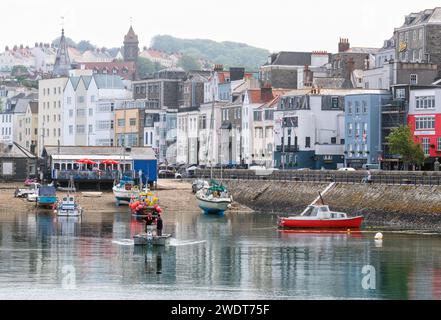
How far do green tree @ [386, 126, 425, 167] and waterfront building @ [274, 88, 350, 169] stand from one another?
685 inches

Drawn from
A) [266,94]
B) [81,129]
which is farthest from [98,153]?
[81,129]

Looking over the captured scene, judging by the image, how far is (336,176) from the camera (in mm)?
114875

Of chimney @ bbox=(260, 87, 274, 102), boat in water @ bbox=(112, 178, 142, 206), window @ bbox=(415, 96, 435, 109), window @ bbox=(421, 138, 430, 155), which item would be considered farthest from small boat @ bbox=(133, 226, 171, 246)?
chimney @ bbox=(260, 87, 274, 102)

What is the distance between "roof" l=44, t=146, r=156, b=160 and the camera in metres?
136

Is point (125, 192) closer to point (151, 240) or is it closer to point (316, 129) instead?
point (316, 129)

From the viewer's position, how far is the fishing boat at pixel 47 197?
114 meters

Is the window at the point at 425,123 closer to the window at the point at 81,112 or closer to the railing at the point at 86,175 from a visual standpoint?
the railing at the point at 86,175

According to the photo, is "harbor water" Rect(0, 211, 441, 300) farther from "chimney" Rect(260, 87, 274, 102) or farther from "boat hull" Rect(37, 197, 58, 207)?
"chimney" Rect(260, 87, 274, 102)

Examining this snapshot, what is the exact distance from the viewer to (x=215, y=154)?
555 feet

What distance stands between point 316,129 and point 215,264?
7936 centimetres

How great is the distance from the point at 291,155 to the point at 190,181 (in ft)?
41.7

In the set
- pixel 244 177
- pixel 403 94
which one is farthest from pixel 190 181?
pixel 403 94

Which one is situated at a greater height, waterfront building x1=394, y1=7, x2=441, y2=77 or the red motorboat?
waterfront building x1=394, y1=7, x2=441, y2=77
